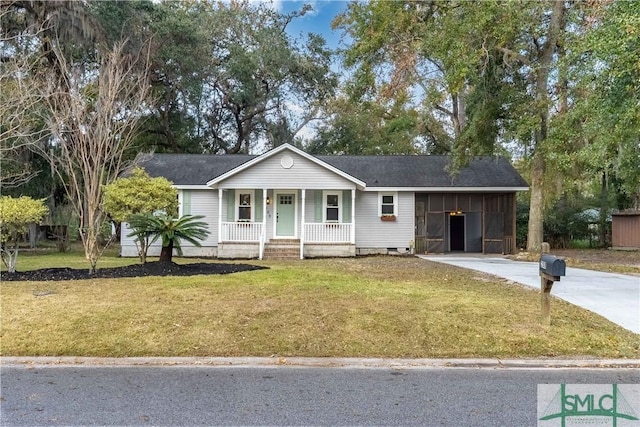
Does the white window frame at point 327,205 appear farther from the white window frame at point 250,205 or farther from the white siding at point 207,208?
the white siding at point 207,208

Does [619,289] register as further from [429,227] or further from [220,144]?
[220,144]

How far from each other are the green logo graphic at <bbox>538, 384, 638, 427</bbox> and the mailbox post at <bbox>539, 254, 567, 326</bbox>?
5.08 feet

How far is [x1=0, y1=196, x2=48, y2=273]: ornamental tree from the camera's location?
29.6 feet

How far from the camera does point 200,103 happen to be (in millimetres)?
25859

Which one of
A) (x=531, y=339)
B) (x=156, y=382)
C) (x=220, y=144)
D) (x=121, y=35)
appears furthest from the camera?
(x=220, y=144)

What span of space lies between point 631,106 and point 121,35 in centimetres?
1804

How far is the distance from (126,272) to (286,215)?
8.31 meters

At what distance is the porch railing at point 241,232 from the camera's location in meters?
16.5

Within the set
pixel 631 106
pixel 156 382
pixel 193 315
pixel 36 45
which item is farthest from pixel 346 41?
pixel 156 382

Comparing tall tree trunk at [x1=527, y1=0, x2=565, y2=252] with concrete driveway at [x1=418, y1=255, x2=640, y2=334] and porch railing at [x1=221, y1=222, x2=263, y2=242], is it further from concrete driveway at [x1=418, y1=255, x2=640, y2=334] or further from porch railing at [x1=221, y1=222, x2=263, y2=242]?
porch railing at [x1=221, y1=222, x2=263, y2=242]

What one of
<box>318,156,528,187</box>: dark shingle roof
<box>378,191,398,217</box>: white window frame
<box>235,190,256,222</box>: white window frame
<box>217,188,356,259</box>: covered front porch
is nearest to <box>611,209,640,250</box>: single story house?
<box>318,156,528,187</box>: dark shingle roof

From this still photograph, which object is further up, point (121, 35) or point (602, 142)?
point (121, 35)

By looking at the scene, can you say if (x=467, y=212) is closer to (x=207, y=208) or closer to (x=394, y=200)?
(x=394, y=200)

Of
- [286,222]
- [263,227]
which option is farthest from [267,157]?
[286,222]
